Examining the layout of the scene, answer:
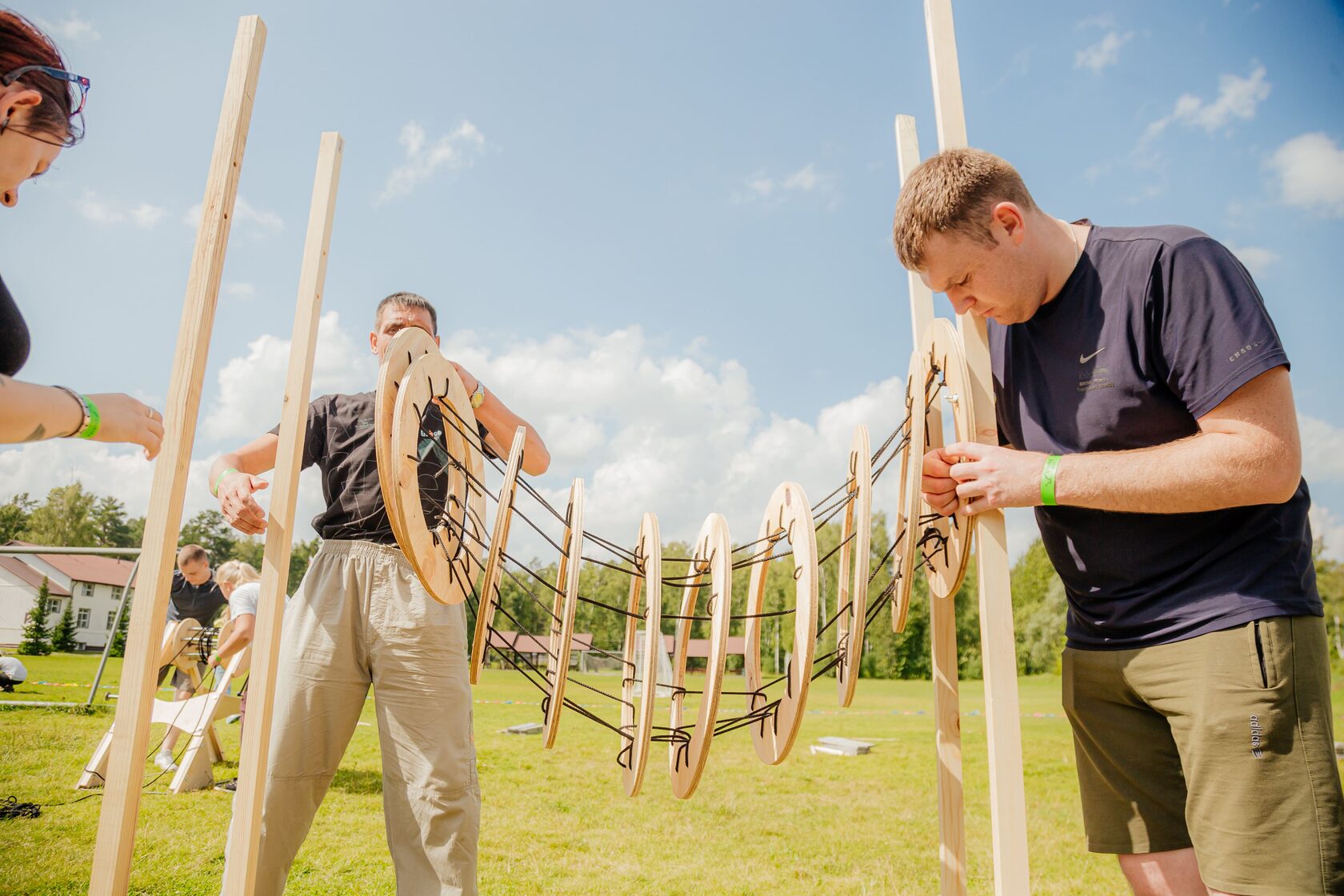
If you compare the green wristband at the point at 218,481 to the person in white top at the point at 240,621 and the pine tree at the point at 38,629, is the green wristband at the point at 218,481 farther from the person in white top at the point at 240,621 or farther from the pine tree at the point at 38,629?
the pine tree at the point at 38,629

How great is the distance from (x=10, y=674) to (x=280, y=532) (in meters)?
10.2

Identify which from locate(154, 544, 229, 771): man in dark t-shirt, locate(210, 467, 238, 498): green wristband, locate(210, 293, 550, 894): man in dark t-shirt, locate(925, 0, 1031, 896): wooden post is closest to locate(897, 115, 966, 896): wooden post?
locate(925, 0, 1031, 896): wooden post

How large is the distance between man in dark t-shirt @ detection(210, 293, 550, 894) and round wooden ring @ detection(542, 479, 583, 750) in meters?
0.80

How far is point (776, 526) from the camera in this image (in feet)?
7.03

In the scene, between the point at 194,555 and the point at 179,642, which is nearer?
the point at 179,642

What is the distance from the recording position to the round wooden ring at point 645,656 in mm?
1783

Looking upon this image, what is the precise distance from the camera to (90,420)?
168 cm

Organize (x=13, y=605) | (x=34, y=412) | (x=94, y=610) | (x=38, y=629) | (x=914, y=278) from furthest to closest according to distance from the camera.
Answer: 1. (x=94, y=610)
2. (x=38, y=629)
3. (x=13, y=605)
4. (x=914, y=278)
5. (x=34, y=412)

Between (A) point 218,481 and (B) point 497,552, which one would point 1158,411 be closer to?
(B) point 497,552

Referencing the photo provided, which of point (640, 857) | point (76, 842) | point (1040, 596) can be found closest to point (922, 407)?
point (640, 857)

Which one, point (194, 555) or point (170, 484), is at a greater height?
point (194, 555)

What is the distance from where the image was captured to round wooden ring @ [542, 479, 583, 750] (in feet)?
5.73

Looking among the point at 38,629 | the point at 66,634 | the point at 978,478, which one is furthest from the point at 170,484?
the point at 66,634

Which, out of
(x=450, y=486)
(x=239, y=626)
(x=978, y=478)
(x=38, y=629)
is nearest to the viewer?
(x=978, y=478)
